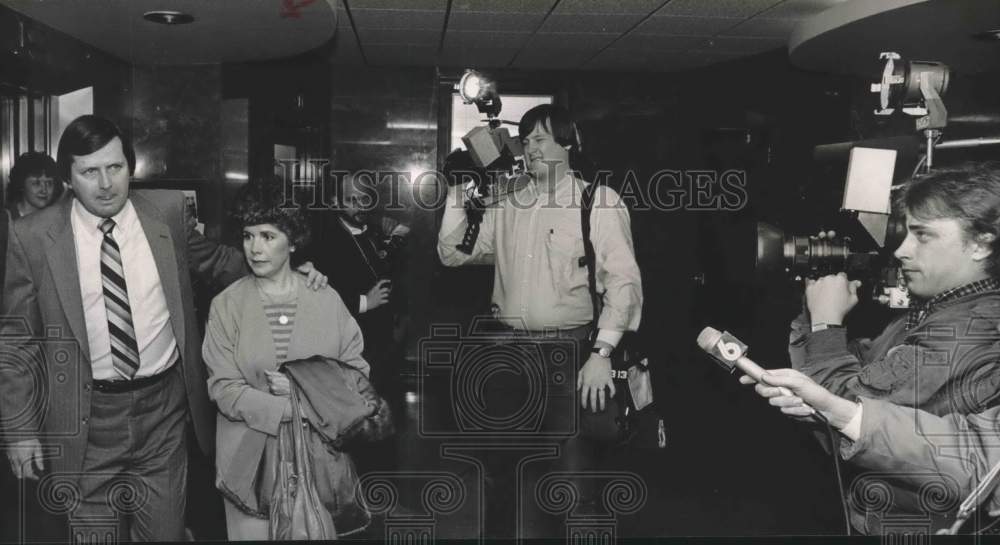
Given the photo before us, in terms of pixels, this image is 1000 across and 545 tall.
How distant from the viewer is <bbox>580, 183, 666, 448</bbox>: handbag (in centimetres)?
326

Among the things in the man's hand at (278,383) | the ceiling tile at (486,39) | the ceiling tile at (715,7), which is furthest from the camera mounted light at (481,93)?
the man's hand at (278,383)

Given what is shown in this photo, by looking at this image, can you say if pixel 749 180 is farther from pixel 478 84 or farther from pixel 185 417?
pixel 185 417

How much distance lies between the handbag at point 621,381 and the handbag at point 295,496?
37.8 inches

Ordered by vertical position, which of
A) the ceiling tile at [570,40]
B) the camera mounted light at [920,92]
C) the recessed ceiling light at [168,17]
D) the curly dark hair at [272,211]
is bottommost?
the curly dark hair at [272,211]

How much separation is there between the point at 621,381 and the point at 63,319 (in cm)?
186

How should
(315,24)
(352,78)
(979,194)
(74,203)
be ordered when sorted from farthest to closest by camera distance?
(352,78) < (315,24) < (74,203) < (979,194)

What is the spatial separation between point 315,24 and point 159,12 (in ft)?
1.70

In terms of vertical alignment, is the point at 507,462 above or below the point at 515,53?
below

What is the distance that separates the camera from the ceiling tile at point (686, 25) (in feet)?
11.3

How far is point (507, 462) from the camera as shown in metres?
3.39

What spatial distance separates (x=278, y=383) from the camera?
311 centimetres

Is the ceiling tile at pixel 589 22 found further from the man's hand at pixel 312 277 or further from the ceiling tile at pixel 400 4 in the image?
the man's hand at pixel 312 277

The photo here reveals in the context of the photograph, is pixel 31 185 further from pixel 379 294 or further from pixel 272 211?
pixel 379 294

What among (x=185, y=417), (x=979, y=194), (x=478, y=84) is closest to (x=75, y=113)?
(x=185, y=417)
